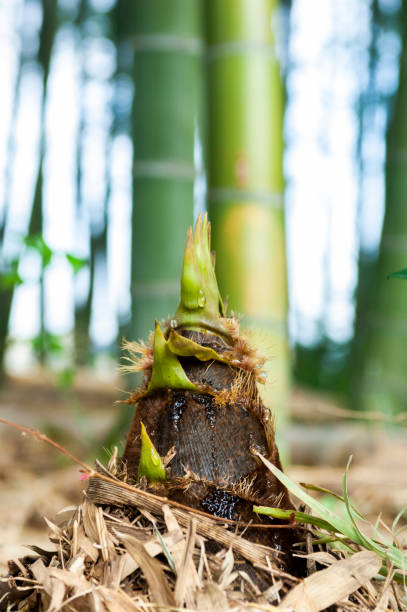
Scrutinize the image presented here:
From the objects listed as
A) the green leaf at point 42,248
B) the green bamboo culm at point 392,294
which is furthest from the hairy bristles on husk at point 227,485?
the green bamboo culm at point 392,294

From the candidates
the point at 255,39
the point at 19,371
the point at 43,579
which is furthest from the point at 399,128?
the point at 19,371

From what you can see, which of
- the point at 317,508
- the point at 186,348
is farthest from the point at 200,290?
the point at 317,508

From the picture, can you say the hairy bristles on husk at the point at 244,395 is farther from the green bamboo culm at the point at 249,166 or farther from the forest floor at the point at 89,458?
the green bamboo culm at the point at 249,166

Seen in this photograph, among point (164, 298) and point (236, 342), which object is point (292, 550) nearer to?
point (236, 342)

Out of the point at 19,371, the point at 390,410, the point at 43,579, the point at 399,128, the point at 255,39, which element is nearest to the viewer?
the point at 43,579

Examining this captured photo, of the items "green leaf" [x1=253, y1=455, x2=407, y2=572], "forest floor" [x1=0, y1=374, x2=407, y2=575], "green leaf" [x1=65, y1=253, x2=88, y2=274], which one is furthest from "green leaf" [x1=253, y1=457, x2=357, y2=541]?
"green leaf" [x1=65, y1=253, x2=88, y2=274]

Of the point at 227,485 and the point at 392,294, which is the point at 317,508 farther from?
the point at 392,294

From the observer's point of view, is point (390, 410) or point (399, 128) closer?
point (399, 128)
